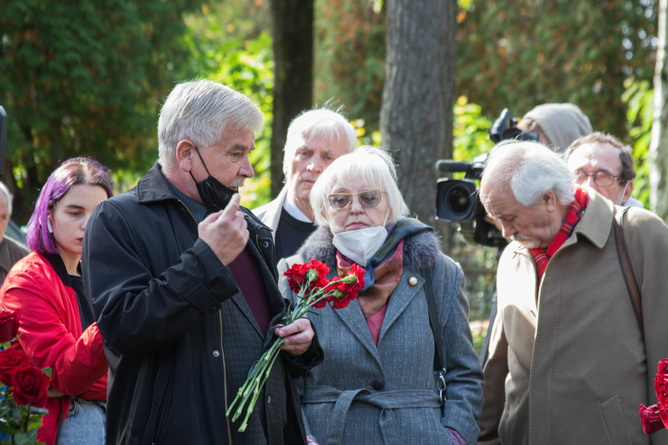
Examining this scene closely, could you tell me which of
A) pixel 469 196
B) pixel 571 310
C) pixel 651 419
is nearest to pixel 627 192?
pixel 469 196

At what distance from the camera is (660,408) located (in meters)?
2.63

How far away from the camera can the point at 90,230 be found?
2.78 metres

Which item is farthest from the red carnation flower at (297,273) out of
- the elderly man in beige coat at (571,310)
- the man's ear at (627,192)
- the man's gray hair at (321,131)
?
the man's ear at (627,192)

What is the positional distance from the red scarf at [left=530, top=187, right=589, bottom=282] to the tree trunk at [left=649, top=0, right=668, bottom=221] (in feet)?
14.6

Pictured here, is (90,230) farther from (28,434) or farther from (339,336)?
(339,336)

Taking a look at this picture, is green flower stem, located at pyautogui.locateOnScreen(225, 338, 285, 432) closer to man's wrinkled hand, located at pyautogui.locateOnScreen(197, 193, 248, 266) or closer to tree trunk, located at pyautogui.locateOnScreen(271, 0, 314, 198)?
man's wrinkled hand, located at pyautogui.locateOnScreen(197, 193, 248, 266)

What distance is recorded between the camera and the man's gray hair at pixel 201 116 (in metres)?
2.90

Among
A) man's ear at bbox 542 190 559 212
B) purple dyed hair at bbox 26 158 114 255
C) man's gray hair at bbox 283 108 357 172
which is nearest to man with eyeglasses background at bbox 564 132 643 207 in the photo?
man's ear at bbox 542 190 559 212

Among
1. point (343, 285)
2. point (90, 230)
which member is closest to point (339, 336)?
point (343, 285)

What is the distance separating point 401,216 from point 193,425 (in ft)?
4.98

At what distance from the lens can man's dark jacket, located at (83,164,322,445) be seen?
8.57 ft

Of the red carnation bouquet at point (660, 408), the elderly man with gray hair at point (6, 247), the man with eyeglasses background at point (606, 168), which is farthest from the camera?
the elderly man with gray hair at point (6, 247)

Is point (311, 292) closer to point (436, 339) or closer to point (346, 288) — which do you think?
point (346, 288)

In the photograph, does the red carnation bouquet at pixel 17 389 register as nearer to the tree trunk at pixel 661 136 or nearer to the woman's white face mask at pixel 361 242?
the woman's white face mask at pixel 361 242
